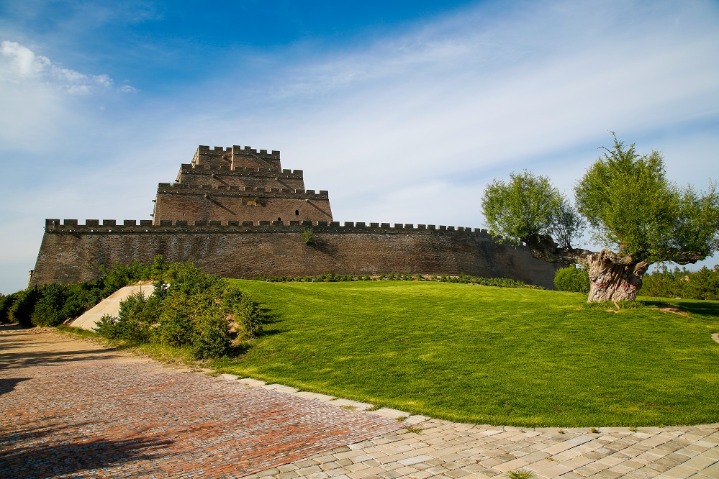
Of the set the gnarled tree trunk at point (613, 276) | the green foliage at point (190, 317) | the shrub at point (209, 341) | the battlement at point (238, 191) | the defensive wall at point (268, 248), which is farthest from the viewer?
the battlement at point (238, 191)

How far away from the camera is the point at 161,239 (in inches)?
1328

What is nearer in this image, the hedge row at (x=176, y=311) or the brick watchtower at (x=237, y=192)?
the hedge row at (x=176, y=311)

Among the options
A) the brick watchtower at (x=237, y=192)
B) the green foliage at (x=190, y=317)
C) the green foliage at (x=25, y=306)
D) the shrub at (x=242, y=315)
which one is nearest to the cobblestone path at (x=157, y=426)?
the green foliage at (x=190, y=317)

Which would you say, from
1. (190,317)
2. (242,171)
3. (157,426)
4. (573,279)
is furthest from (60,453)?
(242,171)

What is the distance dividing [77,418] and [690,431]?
9.45 metres

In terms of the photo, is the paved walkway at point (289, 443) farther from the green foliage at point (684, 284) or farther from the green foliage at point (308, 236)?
the green foliage at point (308, 236)

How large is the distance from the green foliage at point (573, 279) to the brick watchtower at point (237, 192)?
19.9m

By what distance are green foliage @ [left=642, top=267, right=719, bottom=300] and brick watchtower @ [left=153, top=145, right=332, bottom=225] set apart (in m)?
25.6

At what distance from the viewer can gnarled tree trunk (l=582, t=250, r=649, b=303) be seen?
57.6 feet

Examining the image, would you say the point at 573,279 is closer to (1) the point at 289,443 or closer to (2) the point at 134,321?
(2) the point at 134,321

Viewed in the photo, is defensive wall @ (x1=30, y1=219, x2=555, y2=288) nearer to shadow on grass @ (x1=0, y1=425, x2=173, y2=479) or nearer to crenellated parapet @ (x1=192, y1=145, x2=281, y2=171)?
crenellated parapet @ (x1=192, y1=145, x2=281, y2=171)

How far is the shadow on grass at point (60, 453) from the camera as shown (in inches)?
230

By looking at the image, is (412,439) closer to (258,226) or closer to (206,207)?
(258,226)

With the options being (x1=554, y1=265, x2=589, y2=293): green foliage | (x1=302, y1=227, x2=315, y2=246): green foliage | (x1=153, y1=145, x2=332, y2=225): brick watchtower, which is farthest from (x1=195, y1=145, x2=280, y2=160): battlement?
(x1=554, y1=265, x2=589, y2=293): green foliage
